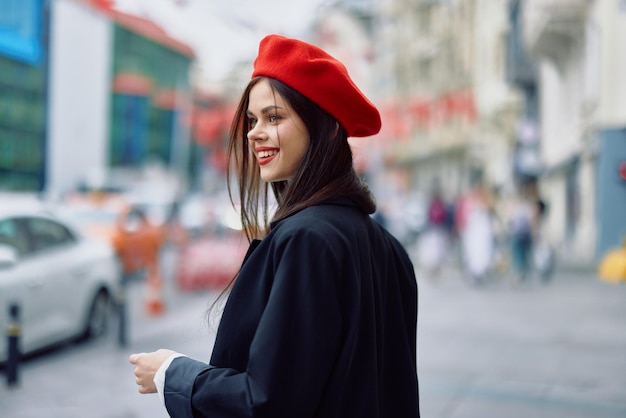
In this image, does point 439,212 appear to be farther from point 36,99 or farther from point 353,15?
point 353,15

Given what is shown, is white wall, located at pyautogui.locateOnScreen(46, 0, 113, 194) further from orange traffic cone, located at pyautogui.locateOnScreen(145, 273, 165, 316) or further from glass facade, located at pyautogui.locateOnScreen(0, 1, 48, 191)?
glass facade, located at pyautogui.locateOnScreen(0, 1, 48, 191)

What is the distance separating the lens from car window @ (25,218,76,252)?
8.34 meters

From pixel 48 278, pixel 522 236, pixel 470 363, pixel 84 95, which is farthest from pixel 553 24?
pixel 48 278

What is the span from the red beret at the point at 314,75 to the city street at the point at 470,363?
1531 millimetres

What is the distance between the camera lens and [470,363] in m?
7.91

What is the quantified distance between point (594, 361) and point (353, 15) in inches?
2947

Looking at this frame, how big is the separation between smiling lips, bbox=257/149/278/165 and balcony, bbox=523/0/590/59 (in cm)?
2094

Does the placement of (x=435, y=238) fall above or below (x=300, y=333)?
below

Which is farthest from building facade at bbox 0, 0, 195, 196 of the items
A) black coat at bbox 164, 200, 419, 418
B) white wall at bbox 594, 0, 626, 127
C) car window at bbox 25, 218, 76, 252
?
white wall at bbox 594, 0, 626, 127

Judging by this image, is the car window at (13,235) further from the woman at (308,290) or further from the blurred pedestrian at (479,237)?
the blurred pedestrian at (479,237)

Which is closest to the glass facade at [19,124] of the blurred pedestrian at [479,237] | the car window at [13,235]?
the blurred pedestrian at [479,237]

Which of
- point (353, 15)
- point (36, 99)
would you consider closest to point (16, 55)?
point (36, 99)

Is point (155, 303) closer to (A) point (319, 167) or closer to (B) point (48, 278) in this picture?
(B) point (48, 278)

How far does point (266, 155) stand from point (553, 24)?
71.6 ft
